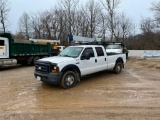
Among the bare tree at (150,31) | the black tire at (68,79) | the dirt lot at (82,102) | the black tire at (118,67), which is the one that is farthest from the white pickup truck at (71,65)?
the bare tree at (150,31)

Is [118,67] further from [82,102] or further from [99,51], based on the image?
A: [82,102]

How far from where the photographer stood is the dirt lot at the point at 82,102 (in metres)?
4.72

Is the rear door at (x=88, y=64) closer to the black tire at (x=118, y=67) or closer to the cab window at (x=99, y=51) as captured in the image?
the cab window at (x=99, y=51)

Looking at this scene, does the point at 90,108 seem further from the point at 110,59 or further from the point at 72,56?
the point at 110,59

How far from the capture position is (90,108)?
5207 millimetres

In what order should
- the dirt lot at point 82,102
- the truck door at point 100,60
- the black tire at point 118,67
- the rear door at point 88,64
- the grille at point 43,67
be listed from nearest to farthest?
the dirt lot at point 82,102
the grille at point 43,67
the rear door at point 88,64
the truck door at point 100,60
the black tire at point 118,67

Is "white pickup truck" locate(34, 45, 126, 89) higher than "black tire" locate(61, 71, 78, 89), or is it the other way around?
"white pickup truck" locate(34, 45, 126, 89)

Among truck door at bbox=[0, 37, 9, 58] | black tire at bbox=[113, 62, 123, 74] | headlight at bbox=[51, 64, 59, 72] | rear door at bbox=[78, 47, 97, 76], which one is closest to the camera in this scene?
headlight at bbox=[51, 64, 59, 72]

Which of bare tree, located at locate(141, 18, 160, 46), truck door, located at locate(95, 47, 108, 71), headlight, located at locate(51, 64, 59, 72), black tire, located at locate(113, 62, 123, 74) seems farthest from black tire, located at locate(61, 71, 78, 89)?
bare tree, located at locate(141, 18, 160, 46)

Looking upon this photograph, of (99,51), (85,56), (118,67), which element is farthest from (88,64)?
(118,67)

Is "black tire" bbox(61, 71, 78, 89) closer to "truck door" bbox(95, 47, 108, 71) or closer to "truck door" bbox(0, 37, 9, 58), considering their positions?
"truck door" bbox(95, 47, 108, 71)

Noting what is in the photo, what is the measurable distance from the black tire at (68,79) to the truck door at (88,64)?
54 cm

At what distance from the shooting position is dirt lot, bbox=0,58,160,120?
4.72 metres

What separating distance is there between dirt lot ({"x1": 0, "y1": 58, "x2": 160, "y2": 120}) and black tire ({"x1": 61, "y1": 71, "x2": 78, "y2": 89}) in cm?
22
